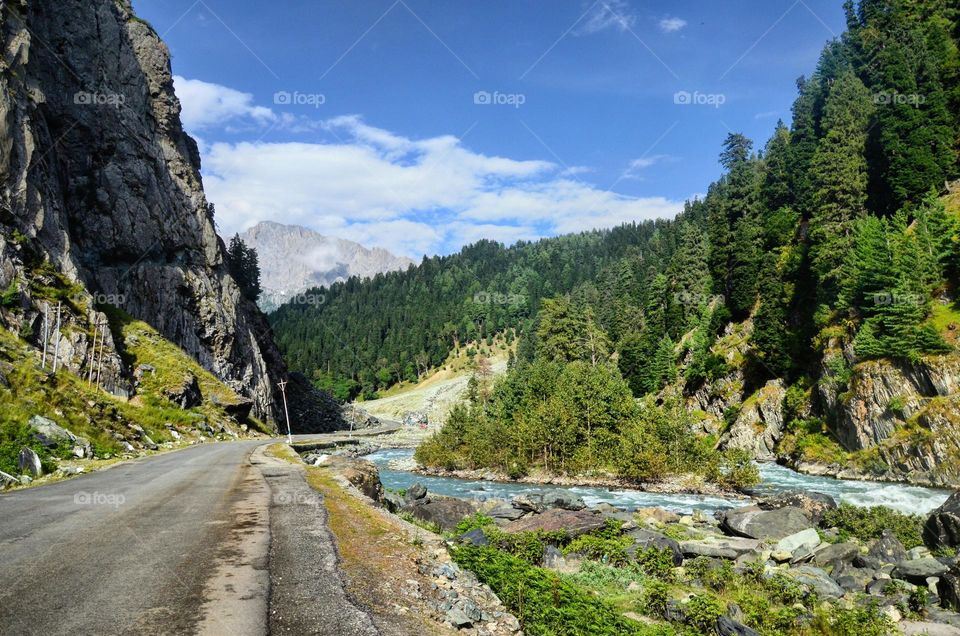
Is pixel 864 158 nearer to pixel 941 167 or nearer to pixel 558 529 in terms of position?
pixel 941 167

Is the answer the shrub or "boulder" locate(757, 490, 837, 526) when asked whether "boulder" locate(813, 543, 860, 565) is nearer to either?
"boulder" locate(757, 490, 837, 526)

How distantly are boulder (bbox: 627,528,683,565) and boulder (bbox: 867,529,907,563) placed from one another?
7050 mm

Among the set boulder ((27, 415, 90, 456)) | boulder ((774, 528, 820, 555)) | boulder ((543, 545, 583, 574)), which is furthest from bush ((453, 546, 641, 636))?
boulder ((27, 415, 90, 456))

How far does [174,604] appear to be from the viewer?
7.57m

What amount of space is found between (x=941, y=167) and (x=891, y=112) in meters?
9.52

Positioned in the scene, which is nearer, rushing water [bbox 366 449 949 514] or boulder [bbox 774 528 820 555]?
boulder [bbox 774 528 820 555]

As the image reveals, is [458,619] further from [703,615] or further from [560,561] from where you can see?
[560,561]

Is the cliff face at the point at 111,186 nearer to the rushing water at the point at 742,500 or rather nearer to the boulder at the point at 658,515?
the rushing water at the point at 742,500

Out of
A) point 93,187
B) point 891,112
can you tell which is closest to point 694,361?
point 891,112

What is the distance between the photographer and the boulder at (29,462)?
18650 mm

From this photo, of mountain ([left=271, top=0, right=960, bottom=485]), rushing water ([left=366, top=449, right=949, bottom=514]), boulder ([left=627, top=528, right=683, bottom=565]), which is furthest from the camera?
mountain ([left=271, top=0, right=960, bottom=485])

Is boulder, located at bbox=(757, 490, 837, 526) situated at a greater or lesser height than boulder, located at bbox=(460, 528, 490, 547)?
lesser

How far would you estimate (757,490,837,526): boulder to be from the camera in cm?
2650

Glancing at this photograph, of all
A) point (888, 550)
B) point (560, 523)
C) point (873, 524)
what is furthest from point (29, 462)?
point (873, 524)
